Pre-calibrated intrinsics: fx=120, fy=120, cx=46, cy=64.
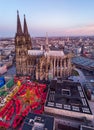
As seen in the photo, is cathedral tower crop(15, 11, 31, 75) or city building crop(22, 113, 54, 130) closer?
city building crop(22, 113, 54, 130)

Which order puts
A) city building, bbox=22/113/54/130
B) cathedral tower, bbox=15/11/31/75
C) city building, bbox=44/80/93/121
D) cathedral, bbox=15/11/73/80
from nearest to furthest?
city building, bbox=22/113/54/130 < city building, bbox=44/80/93/121 < cathedral, bbox=15/11/73/80 < cathedral tower, bbox=15/11/31/75

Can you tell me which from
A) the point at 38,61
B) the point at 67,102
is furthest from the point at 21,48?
the point at 67,102

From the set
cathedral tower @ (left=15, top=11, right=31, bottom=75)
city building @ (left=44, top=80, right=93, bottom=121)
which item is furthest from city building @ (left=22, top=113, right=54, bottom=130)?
cathedral tower @ (left=15, top=11, right=31, bottom=75)

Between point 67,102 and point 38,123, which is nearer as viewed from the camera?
point 38,123

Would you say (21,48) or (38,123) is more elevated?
(21,48)

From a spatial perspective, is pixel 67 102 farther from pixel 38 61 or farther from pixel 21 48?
pixel 21 48

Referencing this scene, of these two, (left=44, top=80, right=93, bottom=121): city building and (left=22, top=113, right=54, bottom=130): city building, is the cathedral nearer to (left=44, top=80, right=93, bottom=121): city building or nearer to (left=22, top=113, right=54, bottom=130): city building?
(left=44, top=80, right=93, bottom=121): city building

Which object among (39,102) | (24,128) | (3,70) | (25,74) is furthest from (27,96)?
(3,70)

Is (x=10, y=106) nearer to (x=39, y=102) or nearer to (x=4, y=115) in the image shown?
(x=4, y=115)

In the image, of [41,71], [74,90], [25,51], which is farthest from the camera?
[25,51]
